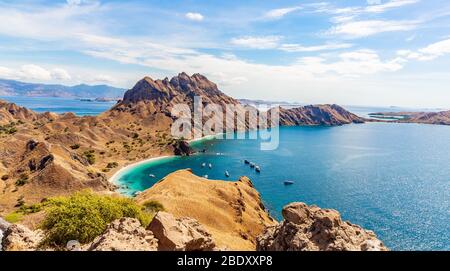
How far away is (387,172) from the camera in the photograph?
176750 millimetres

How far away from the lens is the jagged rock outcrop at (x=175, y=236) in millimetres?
27969

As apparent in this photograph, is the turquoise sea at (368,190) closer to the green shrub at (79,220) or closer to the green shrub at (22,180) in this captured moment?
the green shrub at (22,180)

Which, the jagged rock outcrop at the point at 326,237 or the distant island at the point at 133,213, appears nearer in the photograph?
the jagged rock outcrop at the point at 326,237

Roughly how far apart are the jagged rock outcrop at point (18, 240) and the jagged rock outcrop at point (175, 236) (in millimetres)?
12549

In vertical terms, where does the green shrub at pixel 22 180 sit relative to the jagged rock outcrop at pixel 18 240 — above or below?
below

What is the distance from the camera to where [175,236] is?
28.6 m

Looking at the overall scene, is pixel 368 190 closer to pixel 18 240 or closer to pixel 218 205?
pixel 218 205

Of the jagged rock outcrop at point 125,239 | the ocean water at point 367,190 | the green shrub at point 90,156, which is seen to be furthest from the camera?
the green shrub at point 90,156

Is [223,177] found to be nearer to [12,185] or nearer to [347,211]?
[347,211]

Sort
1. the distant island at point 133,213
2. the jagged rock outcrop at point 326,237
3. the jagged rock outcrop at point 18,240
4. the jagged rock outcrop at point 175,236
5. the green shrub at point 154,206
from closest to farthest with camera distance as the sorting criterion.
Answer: the jagged rock outcrop at point 175,236 → the jagged rock outcrop at point 326,237 → the distant island at point 133,213 → the jagged rock outcrop at point 18,240 → the green shrub at point 154,206

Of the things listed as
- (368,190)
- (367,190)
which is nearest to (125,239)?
(367,190)

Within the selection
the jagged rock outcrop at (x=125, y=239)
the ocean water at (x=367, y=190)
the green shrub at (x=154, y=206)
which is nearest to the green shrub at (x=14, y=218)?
the green shrub at (x=154, y=206)

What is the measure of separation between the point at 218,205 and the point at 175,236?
66.7 meters
